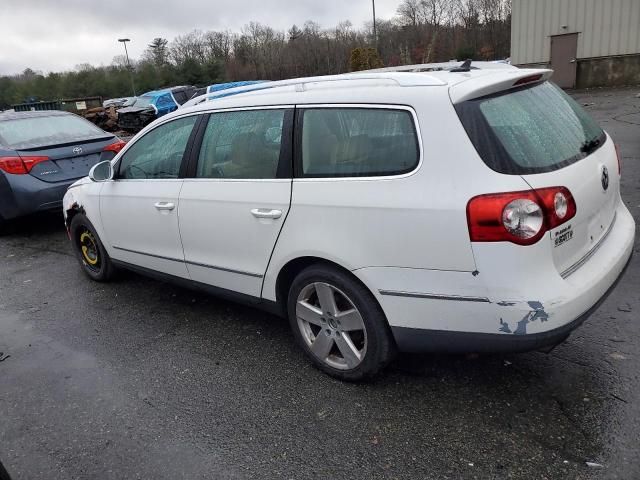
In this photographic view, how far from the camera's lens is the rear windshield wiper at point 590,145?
9.23 feet

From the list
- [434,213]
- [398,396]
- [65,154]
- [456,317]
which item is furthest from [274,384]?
[65,154]

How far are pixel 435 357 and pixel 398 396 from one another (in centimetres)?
47

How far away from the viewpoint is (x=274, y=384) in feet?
10.5

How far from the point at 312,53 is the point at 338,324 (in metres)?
58.7

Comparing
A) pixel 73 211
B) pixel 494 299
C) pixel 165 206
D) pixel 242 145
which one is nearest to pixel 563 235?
pixel 494 299

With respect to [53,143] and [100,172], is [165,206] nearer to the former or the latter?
[100,172]

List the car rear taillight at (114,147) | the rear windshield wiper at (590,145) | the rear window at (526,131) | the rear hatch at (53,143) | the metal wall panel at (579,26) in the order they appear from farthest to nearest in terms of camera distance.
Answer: the metal wall panel at (579,26) < the car rear taillight at (114,147) < the rear hatch at (53,143) < the rear windshield wiper at (590,145) < the rear window at (526,131)

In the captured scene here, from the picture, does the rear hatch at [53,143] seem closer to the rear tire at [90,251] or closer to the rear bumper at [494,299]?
the rear tire at [90,251]

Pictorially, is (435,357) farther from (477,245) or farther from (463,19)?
(463,19)

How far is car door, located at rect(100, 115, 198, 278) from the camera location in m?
3.84

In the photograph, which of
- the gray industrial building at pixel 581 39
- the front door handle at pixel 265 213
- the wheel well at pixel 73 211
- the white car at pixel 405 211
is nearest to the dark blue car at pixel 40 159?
the wheel well at pixel 73 211

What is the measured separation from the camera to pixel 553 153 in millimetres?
2592

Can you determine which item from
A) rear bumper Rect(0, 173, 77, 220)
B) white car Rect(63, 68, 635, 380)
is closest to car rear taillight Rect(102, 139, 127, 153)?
rear bumper Rect(0, 173, 77, 220)

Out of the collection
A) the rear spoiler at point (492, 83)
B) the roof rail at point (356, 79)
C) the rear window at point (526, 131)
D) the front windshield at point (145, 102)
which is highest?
the roof rail at point (356, 79)
